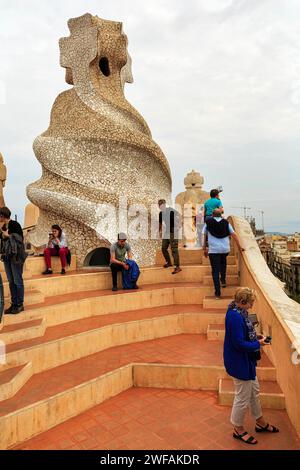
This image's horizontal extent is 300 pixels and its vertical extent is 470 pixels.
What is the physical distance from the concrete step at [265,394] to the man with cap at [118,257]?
3.07 m

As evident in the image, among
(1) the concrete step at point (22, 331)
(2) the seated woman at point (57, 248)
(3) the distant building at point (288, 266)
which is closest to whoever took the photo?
(1) the concrete step at point (22, 331)

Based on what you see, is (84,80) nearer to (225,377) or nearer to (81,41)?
(81,41)

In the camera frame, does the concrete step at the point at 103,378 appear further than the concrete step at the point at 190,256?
No

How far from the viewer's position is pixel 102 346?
496 cm

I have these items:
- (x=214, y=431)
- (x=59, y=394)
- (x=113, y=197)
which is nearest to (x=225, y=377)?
(x=214, y=431)

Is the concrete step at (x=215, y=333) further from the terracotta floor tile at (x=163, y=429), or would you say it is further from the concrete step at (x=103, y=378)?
the terracotta floor tile at (x=163, y=429)

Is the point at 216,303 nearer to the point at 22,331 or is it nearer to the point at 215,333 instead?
the point at 215,333

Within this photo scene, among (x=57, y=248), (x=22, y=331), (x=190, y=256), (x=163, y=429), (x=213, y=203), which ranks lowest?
(x=163, y=429)

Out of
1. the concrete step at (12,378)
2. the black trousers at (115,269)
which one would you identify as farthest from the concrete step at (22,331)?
the black trousers at (115,269)

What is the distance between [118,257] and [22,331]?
248 centimetres

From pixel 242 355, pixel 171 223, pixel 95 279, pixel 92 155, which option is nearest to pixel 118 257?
pixel 95 279

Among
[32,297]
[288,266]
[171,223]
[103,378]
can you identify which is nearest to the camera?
[103,378]

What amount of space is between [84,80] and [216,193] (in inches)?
174

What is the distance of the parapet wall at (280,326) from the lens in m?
3.16
